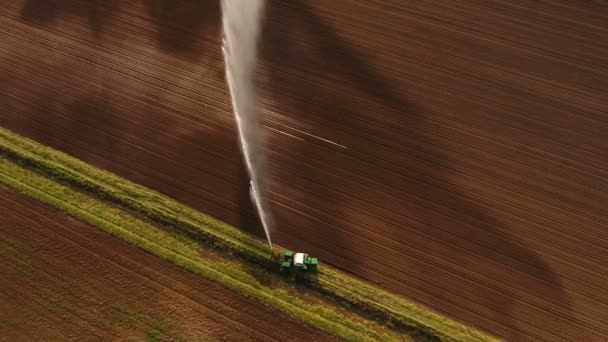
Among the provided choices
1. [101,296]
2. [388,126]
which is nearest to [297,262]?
[388,126]

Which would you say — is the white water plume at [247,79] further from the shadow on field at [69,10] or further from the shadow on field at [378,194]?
the shadow on field at [69,10]

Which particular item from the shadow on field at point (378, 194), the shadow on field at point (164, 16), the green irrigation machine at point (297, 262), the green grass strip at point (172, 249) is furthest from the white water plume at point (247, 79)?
the green grass strip at point (172, 249)

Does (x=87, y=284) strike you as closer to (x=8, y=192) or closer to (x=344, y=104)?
(x=8, y=192)

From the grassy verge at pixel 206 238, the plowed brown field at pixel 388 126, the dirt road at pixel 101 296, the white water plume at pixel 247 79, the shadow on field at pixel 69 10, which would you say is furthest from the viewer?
the shadow on field at pixel 69 10

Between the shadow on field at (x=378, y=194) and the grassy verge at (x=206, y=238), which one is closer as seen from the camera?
the grassy verge at (x=206, y=238)

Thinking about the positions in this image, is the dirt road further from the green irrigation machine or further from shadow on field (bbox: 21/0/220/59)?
shadow on field (bbox: 21/0/220/59)
